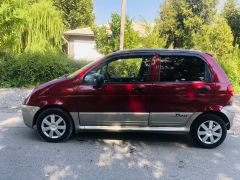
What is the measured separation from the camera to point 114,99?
20.5 feet

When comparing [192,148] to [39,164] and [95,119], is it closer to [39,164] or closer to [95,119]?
[95,119]

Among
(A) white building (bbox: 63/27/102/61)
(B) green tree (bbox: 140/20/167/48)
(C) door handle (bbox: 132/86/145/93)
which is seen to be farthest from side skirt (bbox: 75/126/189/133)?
(A) white building (bbox: 63/27/102/61)

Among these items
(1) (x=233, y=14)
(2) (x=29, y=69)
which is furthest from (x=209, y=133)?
(1) (x=233, y=14)

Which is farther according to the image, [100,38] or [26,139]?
[100,38]

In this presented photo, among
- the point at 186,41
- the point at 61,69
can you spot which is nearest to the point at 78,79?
the point at 61,69

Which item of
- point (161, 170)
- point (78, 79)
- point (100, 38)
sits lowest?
point (161, 170)

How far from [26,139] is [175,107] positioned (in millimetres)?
2907

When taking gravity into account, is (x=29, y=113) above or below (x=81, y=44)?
below

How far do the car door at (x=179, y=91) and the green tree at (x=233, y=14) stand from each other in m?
23.4

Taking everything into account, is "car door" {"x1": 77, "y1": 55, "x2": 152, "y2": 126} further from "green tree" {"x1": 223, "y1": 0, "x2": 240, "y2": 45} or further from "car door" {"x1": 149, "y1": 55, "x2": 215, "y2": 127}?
"green tree" {"x1": 223, "y1": 0, "x2": 240, "y2": 45}

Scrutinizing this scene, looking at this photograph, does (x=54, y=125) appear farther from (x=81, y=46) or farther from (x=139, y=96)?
(x=81, y=46)

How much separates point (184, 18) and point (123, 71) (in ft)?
85.5

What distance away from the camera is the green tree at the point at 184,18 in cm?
3036

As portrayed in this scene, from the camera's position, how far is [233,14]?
96.1ft
